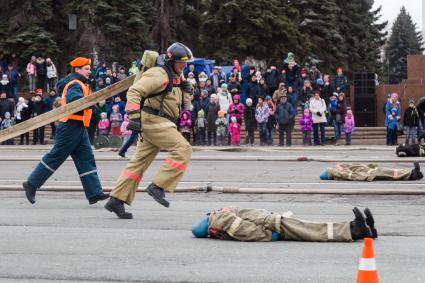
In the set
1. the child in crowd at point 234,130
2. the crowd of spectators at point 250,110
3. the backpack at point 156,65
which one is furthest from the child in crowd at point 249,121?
the backpack at point 156,65

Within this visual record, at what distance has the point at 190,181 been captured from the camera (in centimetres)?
1509

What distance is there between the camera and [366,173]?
48.3ft

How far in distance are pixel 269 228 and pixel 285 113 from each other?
20.3 metres

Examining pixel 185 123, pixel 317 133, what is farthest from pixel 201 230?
pixel 317 133

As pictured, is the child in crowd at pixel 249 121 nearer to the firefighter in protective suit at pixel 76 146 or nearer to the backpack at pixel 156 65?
the firefighter in protective suit at pixel 76 146

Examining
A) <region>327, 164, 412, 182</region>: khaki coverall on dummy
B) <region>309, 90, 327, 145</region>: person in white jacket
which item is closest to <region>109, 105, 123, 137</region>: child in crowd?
Answer: <region>309, 90, 327, 145</region>: person in white jacket

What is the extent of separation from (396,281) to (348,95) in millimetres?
28935

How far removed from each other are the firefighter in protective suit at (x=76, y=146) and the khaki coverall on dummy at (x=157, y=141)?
1277 millimetres

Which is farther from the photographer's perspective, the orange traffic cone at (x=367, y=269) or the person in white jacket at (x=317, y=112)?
the person in white jacket at (x=317, y=112)

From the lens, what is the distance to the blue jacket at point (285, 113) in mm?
28594

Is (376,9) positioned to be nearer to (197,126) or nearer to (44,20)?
(44,20)


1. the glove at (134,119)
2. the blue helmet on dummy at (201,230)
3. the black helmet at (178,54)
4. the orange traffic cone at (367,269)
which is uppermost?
the black helmet at (178,54)

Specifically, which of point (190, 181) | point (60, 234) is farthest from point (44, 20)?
point (60, 234)

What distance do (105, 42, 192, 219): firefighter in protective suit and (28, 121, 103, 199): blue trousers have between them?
127 centimetres
